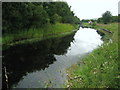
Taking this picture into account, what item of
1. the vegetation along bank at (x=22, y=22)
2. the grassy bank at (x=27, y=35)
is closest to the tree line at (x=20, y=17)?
the vegetation along bank at (x=22, y=22)

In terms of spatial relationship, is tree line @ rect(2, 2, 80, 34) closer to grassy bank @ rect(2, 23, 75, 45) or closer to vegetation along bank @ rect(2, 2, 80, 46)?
vegetation along bank @ rect(2, 2, 80, 46)

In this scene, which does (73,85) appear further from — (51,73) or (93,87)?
(51,73)

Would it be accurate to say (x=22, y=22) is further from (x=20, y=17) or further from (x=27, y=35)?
(x=27, y=35)

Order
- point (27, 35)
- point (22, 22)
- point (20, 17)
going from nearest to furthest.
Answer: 1. point (20, 17)
2. point (22, 22)
3. point (27, 35)

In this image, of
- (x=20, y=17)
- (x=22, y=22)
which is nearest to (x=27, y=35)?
(x=22, y=22)

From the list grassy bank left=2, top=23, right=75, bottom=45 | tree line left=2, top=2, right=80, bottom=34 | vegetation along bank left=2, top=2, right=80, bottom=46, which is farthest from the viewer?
tree line left=2, top=2, right=80, bottom=34

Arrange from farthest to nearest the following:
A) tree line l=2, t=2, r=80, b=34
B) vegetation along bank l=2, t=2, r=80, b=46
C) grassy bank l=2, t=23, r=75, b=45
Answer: tree line l=2, t=2, r=80, b=34 → vegetation along bank l=2, t=2, r=80, b=46 → grassy bank l=2, t=23, r=75, b=45

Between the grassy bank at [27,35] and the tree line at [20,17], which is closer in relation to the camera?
the grassy bank at [27,35]

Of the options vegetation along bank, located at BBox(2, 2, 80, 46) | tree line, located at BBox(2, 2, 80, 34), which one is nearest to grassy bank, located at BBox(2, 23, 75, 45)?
vegetation along bank, located at BBox(2, 2, 80, 46)

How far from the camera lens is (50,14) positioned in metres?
41.8

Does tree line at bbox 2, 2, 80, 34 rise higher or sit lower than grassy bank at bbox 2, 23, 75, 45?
higher

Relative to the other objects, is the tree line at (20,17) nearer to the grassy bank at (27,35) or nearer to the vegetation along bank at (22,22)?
the vegetation along bank at (22,22)

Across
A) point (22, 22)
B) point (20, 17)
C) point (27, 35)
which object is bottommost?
point (27, 35)

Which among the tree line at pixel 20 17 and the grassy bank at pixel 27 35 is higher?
the tree line at pixel 20 17
